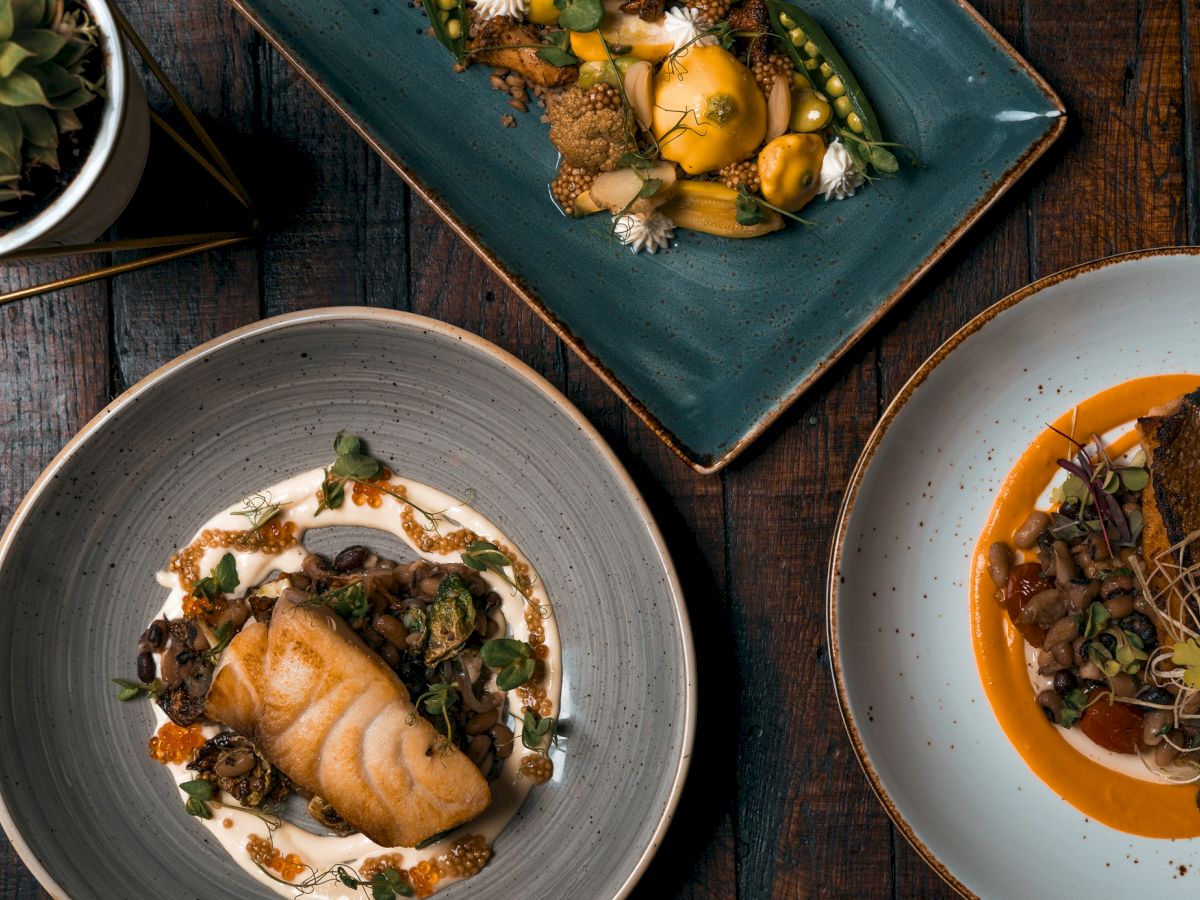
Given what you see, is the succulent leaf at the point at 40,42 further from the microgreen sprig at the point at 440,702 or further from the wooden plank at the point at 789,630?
the wooden plank at the point at 789,630

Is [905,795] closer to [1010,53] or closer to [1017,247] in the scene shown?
[1017,247]

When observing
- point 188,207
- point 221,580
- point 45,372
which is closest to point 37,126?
point 188,207

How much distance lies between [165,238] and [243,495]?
399 mm

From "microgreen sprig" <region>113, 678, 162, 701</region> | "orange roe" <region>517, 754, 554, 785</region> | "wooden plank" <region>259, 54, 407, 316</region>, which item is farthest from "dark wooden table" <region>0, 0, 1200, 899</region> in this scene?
"microgreen sprig" <region>113, 678, 162, 701</region>

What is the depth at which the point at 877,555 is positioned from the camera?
1.38 metres

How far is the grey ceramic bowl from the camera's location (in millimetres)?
1325

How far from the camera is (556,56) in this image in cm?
133

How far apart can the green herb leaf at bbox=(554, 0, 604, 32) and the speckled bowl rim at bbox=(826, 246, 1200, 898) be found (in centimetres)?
68

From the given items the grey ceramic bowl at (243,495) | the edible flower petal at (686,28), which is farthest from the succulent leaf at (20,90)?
the edible flower petal at (686,28)

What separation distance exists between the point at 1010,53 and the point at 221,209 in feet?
3.94

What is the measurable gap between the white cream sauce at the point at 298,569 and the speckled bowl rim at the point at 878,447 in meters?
0.41

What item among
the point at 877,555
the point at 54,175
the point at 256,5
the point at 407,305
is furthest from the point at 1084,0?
the point at 54,175

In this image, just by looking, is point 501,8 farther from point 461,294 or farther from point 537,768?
point 537,768

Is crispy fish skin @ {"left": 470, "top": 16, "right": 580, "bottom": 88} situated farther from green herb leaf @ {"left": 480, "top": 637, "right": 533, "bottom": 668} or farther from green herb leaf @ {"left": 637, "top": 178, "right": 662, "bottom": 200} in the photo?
green herb leaf @ {"left": 480, "top": 637, "right": 533, "bottom": 668}
